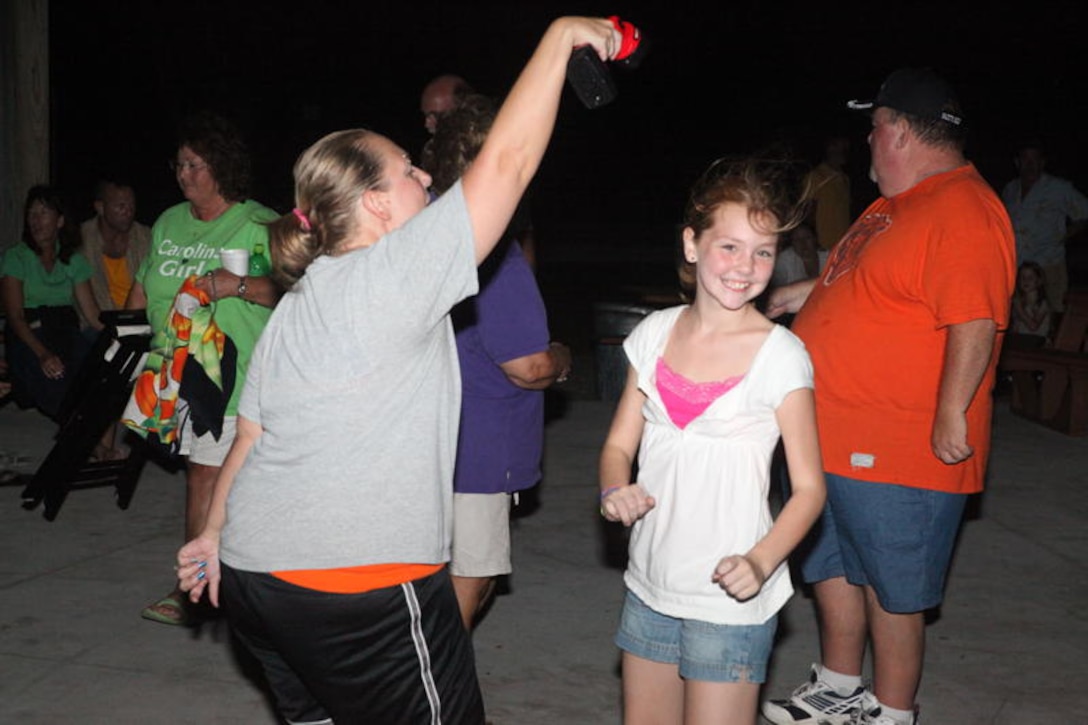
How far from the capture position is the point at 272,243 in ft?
9.18

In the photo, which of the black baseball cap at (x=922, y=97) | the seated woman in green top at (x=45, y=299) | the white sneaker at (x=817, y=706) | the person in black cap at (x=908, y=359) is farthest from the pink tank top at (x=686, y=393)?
the seated woman in green top at (x=45, y=299)

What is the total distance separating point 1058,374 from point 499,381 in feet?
21.7

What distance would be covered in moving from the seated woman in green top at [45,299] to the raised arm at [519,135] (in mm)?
6300

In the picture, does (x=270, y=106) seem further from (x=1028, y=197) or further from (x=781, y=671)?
(x=781, y=671)

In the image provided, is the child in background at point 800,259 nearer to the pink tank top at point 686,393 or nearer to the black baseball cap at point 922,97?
the black baseball cap at point 922,97

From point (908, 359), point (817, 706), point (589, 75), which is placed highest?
point (589, 75)

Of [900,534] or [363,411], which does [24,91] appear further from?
[363,411]

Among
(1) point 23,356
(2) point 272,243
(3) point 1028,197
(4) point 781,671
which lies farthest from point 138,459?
(3) point 1028,197

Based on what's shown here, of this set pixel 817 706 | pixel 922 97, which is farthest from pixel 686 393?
pixel 817 706

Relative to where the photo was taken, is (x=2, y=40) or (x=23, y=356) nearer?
(x=23, y=356)

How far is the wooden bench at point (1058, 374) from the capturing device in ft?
29.0

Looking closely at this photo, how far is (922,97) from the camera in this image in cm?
381

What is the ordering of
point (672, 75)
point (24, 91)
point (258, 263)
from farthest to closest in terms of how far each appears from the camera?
point (672, 75) → point (24, 91) → point (258, 263)

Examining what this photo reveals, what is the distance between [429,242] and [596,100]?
0.45 metres
